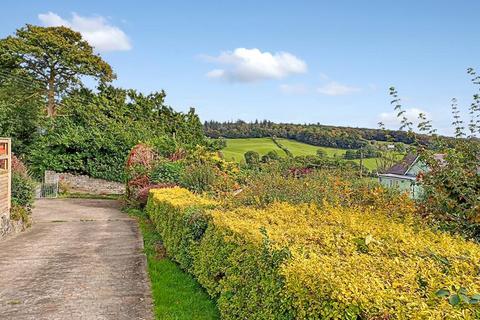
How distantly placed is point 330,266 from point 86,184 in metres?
26.6

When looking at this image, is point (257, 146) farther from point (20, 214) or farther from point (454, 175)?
point (454, 175)

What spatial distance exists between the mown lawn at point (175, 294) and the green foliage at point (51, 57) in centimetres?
2695

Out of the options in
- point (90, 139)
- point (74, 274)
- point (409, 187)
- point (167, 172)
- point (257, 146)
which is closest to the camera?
point (74, 274)

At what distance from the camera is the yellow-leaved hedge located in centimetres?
244

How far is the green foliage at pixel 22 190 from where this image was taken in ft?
Answer: 43.4

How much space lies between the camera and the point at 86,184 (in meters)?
27.5

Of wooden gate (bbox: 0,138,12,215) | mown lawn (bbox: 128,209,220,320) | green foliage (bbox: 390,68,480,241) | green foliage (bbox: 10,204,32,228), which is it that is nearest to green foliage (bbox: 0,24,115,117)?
wooden gate (bbox: 0,138,12,215)

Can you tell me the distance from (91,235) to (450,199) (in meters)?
9.11

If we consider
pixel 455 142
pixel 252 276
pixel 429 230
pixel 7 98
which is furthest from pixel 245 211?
pixel 7 98

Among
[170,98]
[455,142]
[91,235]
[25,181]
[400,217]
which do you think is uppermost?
[170,98]

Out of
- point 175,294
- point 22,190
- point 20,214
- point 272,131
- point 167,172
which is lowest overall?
point 20,214

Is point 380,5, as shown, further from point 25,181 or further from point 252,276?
point 25,181

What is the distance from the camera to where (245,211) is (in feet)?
20.0

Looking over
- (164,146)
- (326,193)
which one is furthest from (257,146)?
(326,193)
